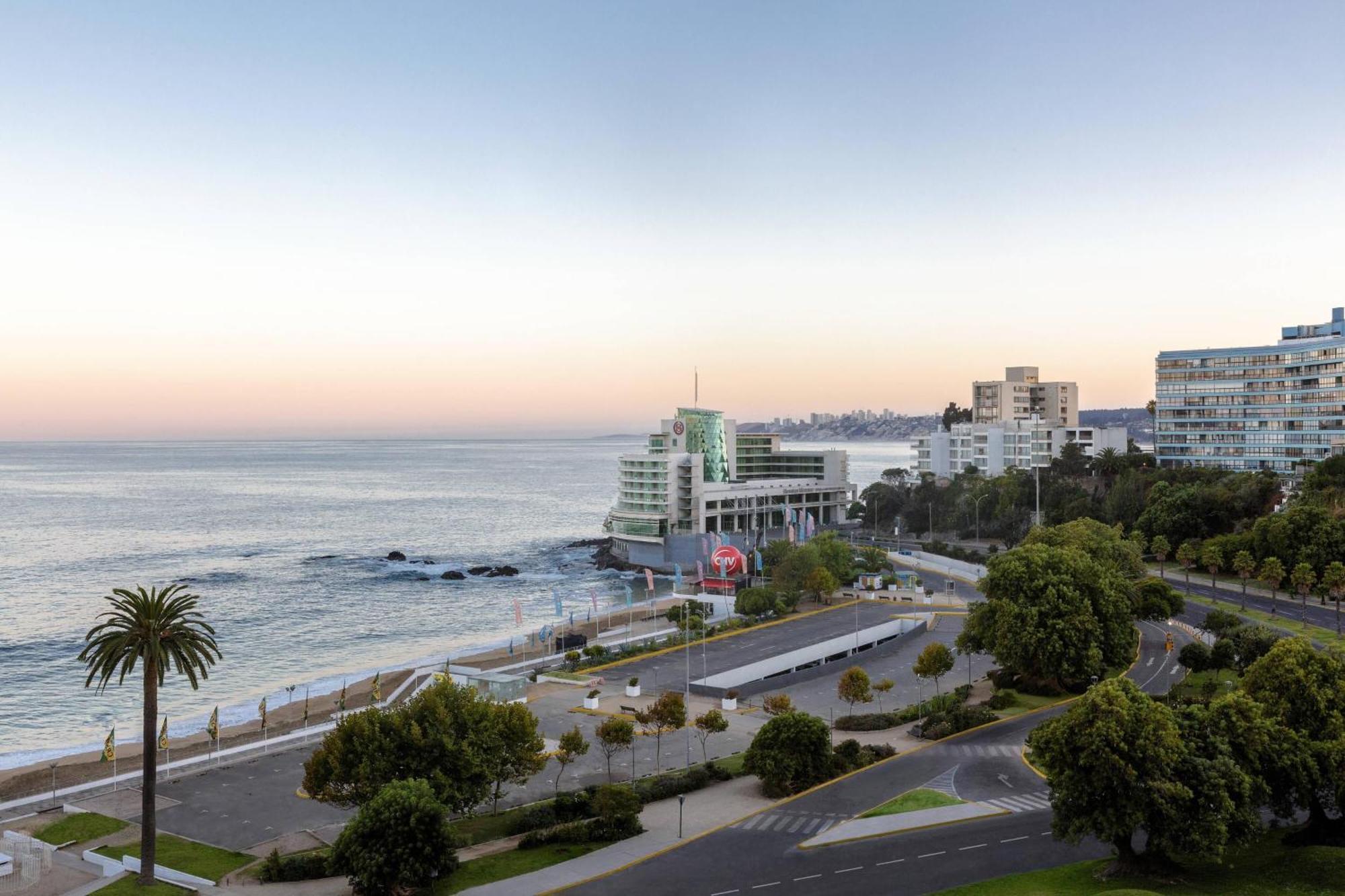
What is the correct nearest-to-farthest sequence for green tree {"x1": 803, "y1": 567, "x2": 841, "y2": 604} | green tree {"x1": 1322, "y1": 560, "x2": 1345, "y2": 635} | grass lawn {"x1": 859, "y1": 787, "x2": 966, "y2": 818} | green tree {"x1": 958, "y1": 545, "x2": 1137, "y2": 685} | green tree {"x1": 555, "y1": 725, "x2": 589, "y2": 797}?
grass lawn {"x1": 859, "y1": 787, "x2": 966, "y2": 818}, green tree {"x1": 555, "y1": 725, "x2": 589, "y2": 797}, green tree {"x1": 958, "y1": 545, "x2": 1137, "y2": 685}, green tree {"x1": 1322, "y1": 560, "x2": 1345, "y2": 635}, green tree {"x1": 803, "y1": 567, "x2": 841, "y2": 604}

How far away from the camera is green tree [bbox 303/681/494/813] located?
36781 mm

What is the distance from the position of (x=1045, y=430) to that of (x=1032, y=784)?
142m

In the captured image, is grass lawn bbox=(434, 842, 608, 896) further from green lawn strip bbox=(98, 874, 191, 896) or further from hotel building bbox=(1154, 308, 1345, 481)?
hotel building bbox=(1154, 308, 1345, 481)

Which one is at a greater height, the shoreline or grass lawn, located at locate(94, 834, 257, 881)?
grass lawn, located at locate(94, 834, 257, 881)

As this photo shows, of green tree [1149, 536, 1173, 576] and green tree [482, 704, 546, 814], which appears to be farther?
green tree [1149, 536, 1173, 576]

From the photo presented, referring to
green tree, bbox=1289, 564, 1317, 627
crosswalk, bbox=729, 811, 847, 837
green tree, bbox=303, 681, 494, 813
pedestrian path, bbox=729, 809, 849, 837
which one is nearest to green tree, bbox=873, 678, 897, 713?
pedestrian path, bbox=729, 809, 849, 837

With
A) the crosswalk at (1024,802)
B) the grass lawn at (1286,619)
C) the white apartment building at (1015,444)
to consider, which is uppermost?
the white apartment building at (1015,444)

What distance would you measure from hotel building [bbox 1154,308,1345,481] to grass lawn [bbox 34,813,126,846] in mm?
131542

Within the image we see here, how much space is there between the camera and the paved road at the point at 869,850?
1299 inches

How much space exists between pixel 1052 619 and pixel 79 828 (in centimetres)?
4851

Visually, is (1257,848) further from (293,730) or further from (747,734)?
(293,730)

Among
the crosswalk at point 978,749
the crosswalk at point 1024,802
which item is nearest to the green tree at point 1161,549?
the crosswalk at point 978,749

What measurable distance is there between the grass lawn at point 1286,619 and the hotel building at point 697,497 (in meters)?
61.5

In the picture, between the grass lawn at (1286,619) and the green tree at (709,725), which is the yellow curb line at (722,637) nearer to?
the green tree at (709,725)
